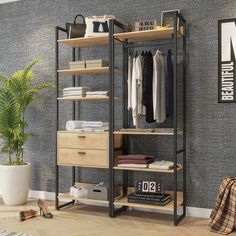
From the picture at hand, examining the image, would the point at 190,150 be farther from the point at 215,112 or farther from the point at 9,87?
the point at 9,87

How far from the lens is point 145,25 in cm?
375

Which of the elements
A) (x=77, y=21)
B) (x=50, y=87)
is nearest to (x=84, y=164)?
(x=50, y=87)

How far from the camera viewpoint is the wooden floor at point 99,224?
10.6 feet

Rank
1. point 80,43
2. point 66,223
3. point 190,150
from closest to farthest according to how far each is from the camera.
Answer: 1. point 66,223
2. point 190,150
3. point 80,43

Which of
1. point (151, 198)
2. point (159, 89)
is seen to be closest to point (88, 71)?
point (159, 89)

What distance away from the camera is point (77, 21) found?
4445 millimetres

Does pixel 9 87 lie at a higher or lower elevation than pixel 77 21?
lower

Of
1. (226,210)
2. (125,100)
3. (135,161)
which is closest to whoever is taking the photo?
(226,210)

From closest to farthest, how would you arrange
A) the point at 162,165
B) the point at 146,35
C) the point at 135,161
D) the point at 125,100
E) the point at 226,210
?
1. the point at 226,210
2. the point at 162,165
3. the point at 135,161
4. the point at 146,35
5. the point at 125,100

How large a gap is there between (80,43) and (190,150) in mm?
1716

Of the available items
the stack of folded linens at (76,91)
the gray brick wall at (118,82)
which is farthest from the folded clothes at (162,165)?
the stack of folded linens at (76,91)

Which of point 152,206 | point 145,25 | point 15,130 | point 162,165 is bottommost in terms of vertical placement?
point 152,206

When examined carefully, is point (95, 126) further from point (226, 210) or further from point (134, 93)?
point (226, 210)

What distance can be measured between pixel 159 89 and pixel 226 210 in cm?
130
